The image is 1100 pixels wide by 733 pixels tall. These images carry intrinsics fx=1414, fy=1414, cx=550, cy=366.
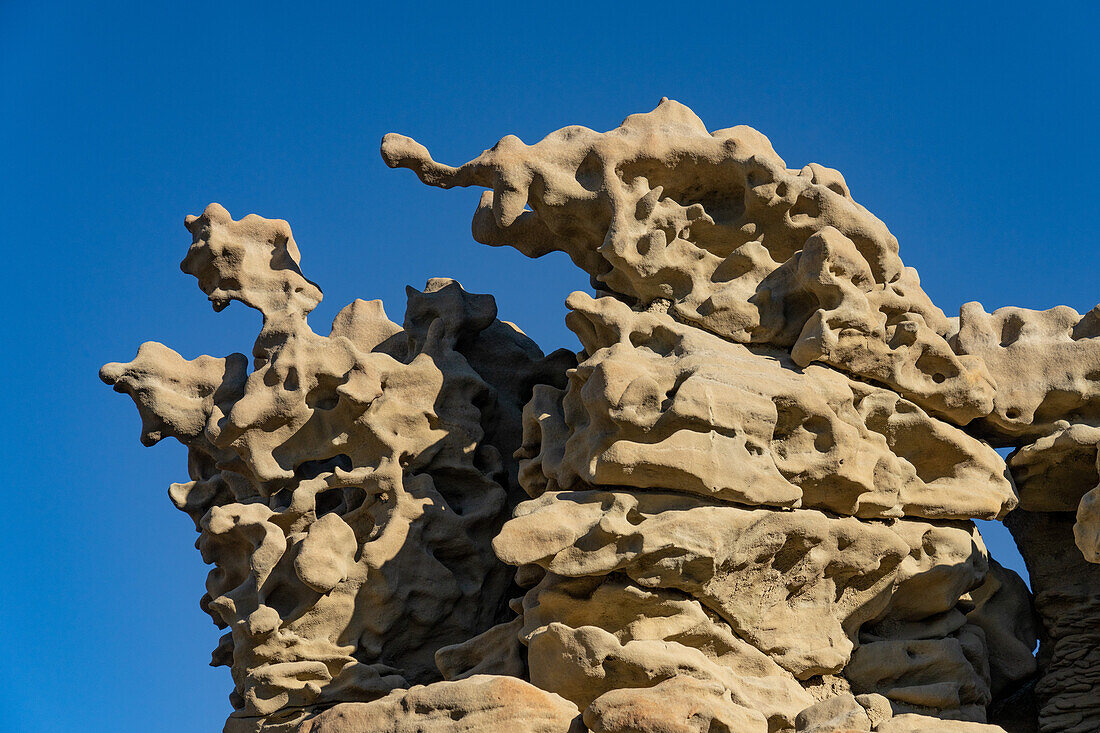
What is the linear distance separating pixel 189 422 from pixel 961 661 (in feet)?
20.1

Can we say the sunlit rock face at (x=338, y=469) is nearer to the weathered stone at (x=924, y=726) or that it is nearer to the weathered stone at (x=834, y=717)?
the weathered stone at (x=834, y=717)

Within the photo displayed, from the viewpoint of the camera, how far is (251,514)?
33.8 ft

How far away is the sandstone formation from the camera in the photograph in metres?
8.41

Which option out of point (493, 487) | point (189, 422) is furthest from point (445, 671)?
point (189, 422)

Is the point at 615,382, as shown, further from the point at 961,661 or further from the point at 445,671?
the point at 961,661

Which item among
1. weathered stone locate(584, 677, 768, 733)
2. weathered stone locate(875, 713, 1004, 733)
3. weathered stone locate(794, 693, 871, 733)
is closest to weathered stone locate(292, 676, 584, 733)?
weathered stone locate(584, 677, 768, 733)

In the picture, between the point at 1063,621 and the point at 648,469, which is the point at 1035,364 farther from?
the point at 648,469

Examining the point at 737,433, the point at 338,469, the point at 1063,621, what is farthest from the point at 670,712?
the point at 1063,621

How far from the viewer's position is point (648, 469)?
8.35m

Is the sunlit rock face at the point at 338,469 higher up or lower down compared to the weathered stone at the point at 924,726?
higher up

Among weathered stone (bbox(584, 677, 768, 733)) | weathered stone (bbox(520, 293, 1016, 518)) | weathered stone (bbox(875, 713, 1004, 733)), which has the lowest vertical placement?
weathered stone (bbox(875, 713, 1004, 733))

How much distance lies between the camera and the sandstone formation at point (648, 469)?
331 inches

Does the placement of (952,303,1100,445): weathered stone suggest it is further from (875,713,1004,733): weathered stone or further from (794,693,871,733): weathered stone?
(794,693,871,733): weathered stone

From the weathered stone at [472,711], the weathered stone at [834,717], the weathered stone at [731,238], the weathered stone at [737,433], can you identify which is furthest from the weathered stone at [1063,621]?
the weathered stone at [472,711]
